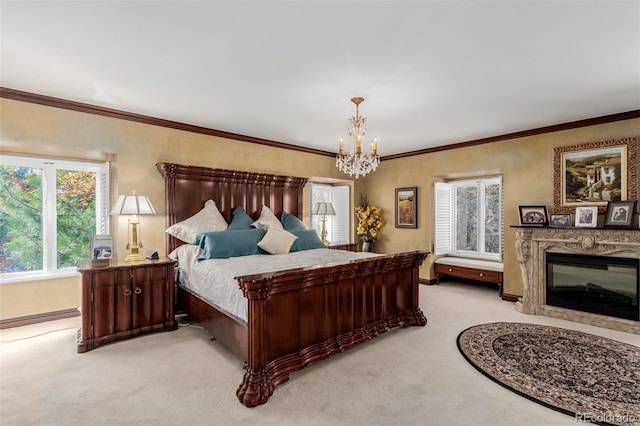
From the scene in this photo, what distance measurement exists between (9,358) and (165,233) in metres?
1.84

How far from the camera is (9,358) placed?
2736 mm

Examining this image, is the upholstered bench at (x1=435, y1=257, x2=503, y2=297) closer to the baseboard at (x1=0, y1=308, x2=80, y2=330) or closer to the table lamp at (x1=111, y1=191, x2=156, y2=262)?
the table lamp at (x1=111, y1=191, x2=156, y2=262)

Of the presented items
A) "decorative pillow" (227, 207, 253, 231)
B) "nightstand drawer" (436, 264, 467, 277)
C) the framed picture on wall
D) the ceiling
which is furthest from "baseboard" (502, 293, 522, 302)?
"decorative pillow" (227, 207, 253, 231)

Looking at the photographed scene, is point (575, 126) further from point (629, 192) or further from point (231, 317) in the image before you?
point (231, 317)

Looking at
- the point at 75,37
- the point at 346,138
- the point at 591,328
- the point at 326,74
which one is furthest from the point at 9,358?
the point at 591,328

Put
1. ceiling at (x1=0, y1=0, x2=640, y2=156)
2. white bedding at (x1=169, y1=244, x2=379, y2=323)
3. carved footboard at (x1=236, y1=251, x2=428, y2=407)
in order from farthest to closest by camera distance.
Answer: white bedding at (x1=169, y1=244, x2=379, y2=323) → carved footboard at (x1=236, y1=251, x2=428, y2=407) → ceiling at (x1=0, y1=0, x2=640, y2=156)

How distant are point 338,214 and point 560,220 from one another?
383 cm

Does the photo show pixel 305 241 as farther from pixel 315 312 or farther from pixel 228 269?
pixel 315 312

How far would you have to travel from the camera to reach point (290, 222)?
4984mm

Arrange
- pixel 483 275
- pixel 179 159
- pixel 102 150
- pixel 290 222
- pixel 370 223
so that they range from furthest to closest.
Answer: pixel 370 223
pixel 483 275
pixel 290 222
pixel 179 159
pixel 102 150

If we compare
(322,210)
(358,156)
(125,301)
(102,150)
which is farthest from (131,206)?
(322,210)

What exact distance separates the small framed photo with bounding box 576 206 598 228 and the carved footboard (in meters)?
2.26

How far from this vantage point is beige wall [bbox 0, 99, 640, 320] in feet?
11.1

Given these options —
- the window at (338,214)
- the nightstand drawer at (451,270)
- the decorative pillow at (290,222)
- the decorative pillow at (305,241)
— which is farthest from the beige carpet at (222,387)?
the window at (338,214)
